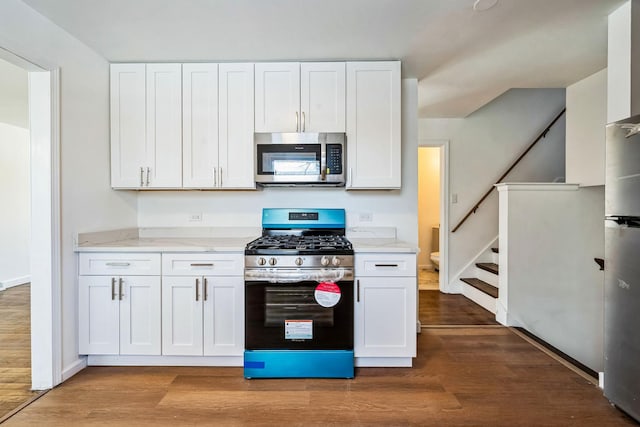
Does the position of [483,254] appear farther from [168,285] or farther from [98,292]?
[98,292]

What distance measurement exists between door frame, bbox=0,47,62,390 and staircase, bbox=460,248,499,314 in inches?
153

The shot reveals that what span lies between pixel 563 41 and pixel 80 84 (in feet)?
11.6

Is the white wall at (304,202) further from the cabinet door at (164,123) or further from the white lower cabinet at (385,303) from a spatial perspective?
the white lower cabinet at (385,303)

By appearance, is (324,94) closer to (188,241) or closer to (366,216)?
(366,216)

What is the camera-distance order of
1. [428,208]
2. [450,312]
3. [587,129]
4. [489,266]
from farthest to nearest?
[428,208]
[489,266]
[450,312]
[587,129]

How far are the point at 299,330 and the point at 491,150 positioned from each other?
3638 mm

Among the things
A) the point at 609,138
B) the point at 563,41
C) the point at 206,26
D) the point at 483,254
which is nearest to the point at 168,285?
the point at 206,26

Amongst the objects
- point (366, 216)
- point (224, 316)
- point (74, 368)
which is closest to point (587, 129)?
point (366, 216)

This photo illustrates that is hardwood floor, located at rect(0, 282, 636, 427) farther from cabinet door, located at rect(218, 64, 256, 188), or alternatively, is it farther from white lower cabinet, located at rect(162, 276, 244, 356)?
Answer: cabinet door, located at rect(218, 64, 256, 188)

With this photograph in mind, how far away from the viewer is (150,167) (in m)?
2.69

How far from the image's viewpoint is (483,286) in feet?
13.0

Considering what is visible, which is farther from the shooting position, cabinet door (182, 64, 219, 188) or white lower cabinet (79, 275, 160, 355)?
cabinet door (182, 64, 219, 188)

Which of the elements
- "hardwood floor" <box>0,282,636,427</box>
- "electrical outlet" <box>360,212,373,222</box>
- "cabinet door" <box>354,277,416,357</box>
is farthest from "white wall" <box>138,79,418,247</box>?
"hardwood floor" <box>0,282,636,427</box>

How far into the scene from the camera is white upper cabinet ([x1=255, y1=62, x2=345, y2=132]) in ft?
8.62
